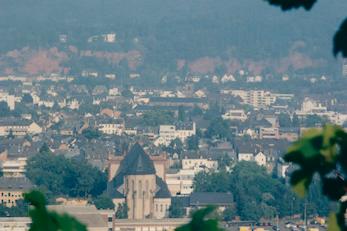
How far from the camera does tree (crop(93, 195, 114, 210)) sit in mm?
28484

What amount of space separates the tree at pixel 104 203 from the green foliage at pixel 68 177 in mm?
2039

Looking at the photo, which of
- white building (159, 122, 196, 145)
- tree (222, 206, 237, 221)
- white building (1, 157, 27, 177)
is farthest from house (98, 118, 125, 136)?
tree (222, 206, 237, 221)

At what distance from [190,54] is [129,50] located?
3.54m

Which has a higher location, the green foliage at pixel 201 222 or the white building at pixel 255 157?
the white building at pixel 255 157

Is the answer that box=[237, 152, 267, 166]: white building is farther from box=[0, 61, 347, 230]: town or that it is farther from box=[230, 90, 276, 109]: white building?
box=[230, 90, 276, 109]: white building

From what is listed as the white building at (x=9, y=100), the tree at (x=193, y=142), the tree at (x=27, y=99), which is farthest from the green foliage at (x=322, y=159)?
the tree at (x=27, y=99)

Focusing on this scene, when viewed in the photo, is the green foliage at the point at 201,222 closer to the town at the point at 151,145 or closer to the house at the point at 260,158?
the town at the point at 151,145

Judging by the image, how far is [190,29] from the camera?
98375mm

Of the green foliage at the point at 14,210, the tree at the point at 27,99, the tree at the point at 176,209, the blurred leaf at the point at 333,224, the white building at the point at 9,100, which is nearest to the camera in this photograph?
the blurred leaf at the point at 333,224

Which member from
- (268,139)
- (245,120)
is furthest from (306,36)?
(268,139)

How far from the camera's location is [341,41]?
227cm

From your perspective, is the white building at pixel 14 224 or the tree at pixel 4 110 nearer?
the white building at pixel 14 224

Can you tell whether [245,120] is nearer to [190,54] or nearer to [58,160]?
[58,160]

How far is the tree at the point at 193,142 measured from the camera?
44562 millimetres
